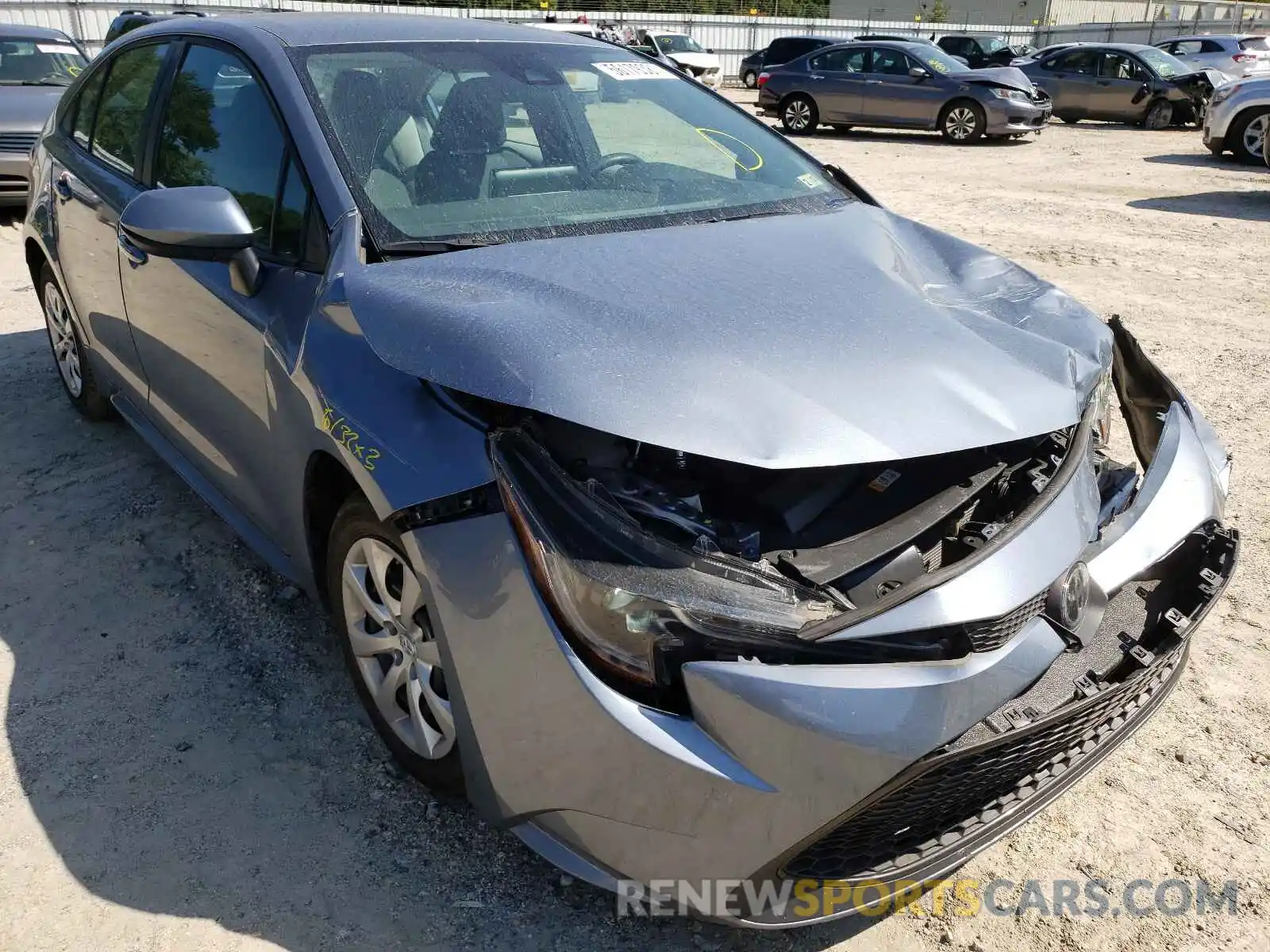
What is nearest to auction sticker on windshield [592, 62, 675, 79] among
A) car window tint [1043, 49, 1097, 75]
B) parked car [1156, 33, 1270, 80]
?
car window tint [1043, 49, 1097, 75]

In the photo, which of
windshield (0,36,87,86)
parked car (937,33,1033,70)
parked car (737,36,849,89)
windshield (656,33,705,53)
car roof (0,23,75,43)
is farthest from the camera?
parked car (937,33,1033,70)

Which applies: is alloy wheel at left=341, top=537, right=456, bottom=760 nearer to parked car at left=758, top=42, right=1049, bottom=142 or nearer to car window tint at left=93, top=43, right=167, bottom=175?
car window tint at left=93, top=43, right=167, bottom=175

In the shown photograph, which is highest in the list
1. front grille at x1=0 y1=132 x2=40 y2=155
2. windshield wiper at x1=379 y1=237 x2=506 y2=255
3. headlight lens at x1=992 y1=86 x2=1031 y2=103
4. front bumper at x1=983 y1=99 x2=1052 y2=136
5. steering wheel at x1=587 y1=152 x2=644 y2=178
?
steering wheel at x1=587 y1=152 x2=644 y2=178

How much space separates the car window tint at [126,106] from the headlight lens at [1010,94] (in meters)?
14.5

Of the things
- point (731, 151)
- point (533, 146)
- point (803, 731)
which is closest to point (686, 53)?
point (731, 151)

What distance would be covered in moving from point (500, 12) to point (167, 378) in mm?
30743

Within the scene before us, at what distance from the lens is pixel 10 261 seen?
7812 mm

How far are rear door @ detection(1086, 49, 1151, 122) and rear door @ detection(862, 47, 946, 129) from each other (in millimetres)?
4155

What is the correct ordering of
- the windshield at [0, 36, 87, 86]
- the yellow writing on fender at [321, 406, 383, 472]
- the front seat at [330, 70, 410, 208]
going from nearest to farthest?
the yellow writing on fender at [321, 406, 383, 472], the front seat at [330, 70, 410, 208], the windshield at [0, 36, 87, 86]

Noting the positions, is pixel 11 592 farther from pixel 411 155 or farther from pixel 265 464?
pixel 411 155

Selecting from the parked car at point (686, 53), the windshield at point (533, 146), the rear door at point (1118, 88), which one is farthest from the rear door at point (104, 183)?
the parked car at point (686, 53)

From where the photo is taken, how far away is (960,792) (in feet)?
6.40

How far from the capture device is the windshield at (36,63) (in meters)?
9.73

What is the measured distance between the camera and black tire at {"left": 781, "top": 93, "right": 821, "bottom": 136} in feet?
57.9
